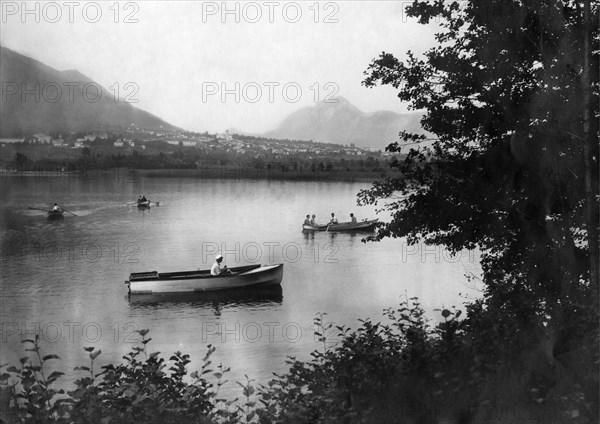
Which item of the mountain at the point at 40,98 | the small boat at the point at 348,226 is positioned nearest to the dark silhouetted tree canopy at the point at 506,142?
the mountain at the point at 40,98

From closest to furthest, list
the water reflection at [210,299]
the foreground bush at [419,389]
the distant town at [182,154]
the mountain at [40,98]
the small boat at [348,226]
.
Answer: the foreground bush at [419,389] < the mountain at [40,98] < the distant town at [182,154] < the water reflection at [210,299] < the small boat at [348,226]

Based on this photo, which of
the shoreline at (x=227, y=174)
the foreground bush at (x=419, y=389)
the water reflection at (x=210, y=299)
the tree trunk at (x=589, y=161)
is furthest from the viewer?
the shoreline at (x=227, y=174)

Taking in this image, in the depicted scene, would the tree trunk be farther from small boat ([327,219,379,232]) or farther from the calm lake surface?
small boat ([327,219,379,232])

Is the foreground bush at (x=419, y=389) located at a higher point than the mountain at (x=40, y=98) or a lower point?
lower

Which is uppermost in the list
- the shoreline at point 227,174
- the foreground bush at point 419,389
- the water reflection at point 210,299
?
the shoreline at point 227,174

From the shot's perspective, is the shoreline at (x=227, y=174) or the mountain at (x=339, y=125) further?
the shoreline at (x=227, y=174)

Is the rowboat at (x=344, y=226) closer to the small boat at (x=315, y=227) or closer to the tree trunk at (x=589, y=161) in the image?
the small boat at (x=315, y=227)

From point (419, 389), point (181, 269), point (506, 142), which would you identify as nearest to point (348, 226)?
point (181, 269)
